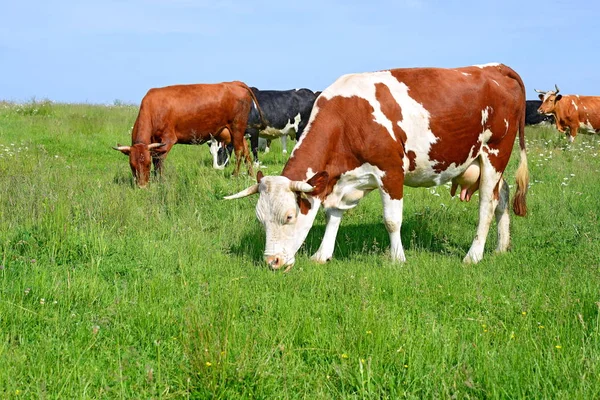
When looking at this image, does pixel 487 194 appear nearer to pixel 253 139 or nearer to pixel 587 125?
pixel 253 139

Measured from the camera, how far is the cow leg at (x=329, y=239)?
7.33 meters

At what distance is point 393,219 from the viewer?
7.23 metres

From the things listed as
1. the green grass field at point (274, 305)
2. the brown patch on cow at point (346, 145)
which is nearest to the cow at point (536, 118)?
the green grass field at point (274, 305)

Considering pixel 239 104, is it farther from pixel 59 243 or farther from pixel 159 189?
pixel 59 243

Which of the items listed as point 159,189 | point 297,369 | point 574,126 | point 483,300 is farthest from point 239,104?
point 574,126

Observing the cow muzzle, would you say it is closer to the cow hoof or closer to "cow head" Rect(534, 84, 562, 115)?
the cow hoof

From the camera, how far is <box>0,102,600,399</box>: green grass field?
3.71m

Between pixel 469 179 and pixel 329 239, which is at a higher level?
pixel 469 179

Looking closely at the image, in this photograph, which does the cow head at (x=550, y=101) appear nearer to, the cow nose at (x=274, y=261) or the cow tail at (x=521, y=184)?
the cow tail at (x=521, y=184)

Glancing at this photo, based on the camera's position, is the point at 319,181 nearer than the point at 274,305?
No

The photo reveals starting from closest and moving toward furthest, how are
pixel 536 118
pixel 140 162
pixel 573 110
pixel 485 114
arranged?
pixel 485 114, pixel 140 162, pixel 573 110, pixel 536 118

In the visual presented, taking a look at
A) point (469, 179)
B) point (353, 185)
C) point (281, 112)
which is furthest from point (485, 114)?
point (281, 112)

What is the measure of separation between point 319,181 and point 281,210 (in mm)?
520

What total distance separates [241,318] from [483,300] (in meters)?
2.06
